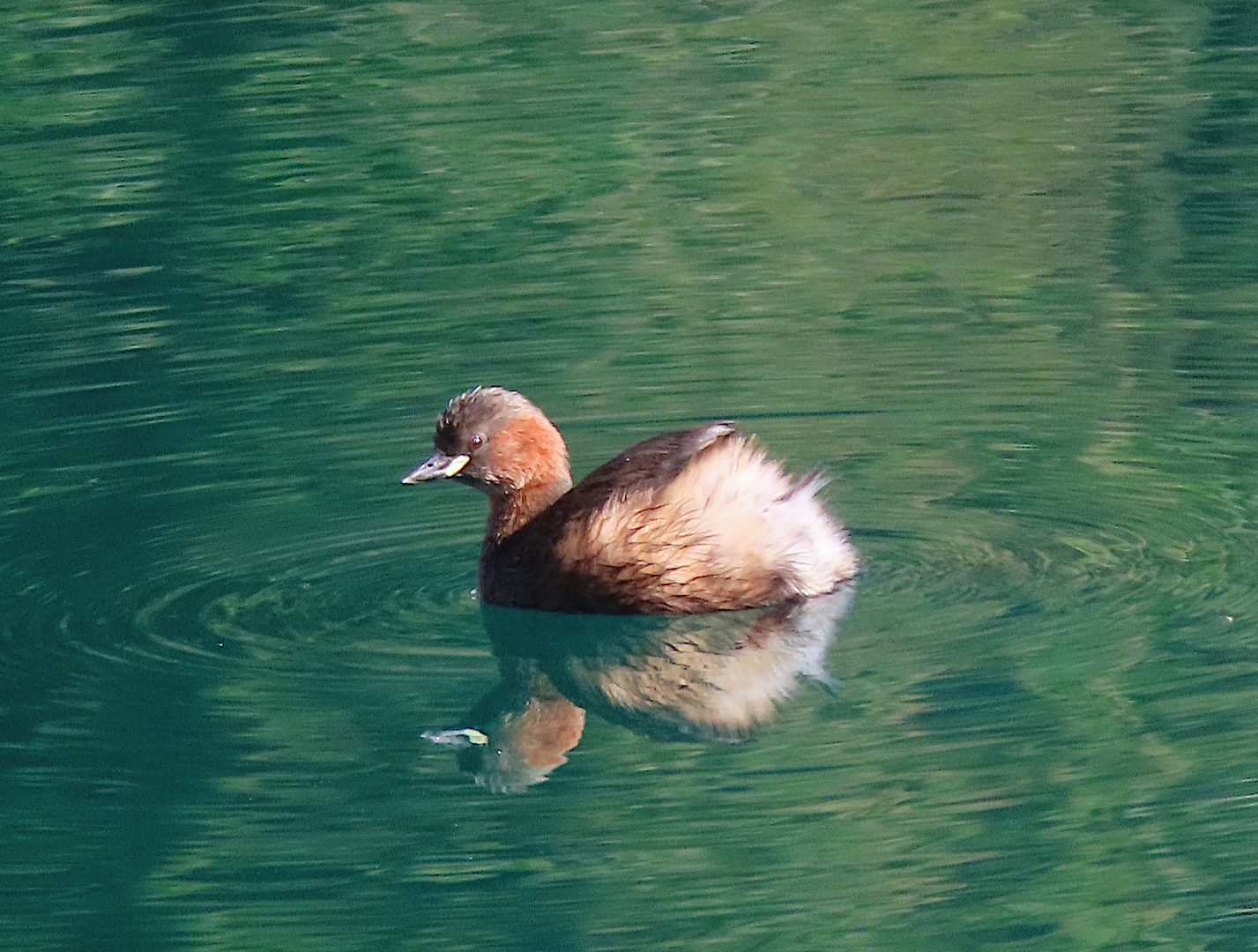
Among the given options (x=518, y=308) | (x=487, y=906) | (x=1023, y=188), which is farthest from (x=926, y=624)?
(x=1023, y=188)

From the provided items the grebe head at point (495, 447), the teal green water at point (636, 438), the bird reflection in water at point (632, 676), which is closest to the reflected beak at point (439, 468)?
the grebe head at point (495, 447)

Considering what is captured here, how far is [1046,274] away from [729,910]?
573cm

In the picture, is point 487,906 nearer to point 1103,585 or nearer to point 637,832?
point 637,832

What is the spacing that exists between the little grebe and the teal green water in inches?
8.7

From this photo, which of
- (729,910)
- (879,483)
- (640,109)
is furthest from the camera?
(640,109)

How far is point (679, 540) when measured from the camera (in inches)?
279

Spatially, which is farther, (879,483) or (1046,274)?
(1046,274)

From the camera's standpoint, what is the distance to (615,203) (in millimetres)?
12219

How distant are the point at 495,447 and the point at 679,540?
805 millimetres

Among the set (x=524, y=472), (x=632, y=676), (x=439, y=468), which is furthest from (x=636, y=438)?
(x=632, y=676)

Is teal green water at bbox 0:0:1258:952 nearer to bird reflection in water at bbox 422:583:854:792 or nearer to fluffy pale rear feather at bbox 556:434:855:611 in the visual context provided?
bird reflection in water at bbox 422:583:854:792

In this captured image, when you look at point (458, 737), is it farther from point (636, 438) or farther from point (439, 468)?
point (636, 438)

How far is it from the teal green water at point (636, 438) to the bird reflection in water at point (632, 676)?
9 centimetres

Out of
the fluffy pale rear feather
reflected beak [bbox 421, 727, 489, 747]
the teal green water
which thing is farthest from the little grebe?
reflected beak [bbox 421, 727, 489, 747]
